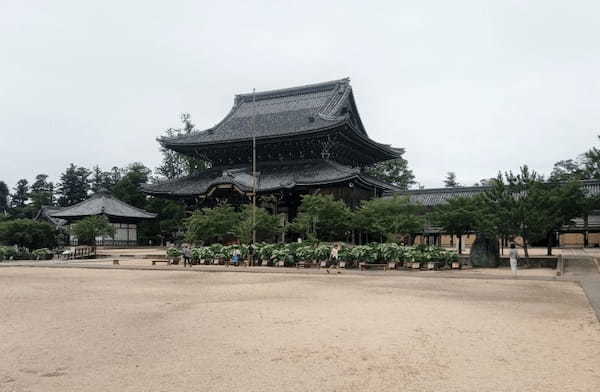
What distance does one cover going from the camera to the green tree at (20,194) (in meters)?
100

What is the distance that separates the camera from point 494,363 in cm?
737

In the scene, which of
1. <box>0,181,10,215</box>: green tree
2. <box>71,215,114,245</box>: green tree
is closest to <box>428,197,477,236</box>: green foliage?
<box>71,215,114,245</box>: green tree

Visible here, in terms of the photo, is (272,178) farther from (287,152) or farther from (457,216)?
(457,216)

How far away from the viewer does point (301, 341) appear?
352 inches

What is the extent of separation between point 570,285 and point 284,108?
34760 mm

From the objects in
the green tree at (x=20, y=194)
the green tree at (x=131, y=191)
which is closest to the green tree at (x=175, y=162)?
the green tree at (x=131, y=191)

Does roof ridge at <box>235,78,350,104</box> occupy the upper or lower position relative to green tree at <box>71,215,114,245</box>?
upper

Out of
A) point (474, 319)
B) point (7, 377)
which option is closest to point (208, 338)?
point (7, 377)

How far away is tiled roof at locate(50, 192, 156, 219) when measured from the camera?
5712 centimetres

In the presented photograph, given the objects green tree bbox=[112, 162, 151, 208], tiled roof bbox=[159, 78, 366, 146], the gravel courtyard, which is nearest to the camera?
the gravel courtyard

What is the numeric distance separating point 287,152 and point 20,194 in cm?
7878

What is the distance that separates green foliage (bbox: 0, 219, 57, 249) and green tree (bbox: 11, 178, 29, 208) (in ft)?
205

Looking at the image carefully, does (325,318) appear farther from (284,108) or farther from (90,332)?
(284,108)

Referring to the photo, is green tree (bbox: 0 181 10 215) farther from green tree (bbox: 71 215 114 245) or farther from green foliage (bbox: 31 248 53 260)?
green foliage (bbox: 31 248 53 260)
